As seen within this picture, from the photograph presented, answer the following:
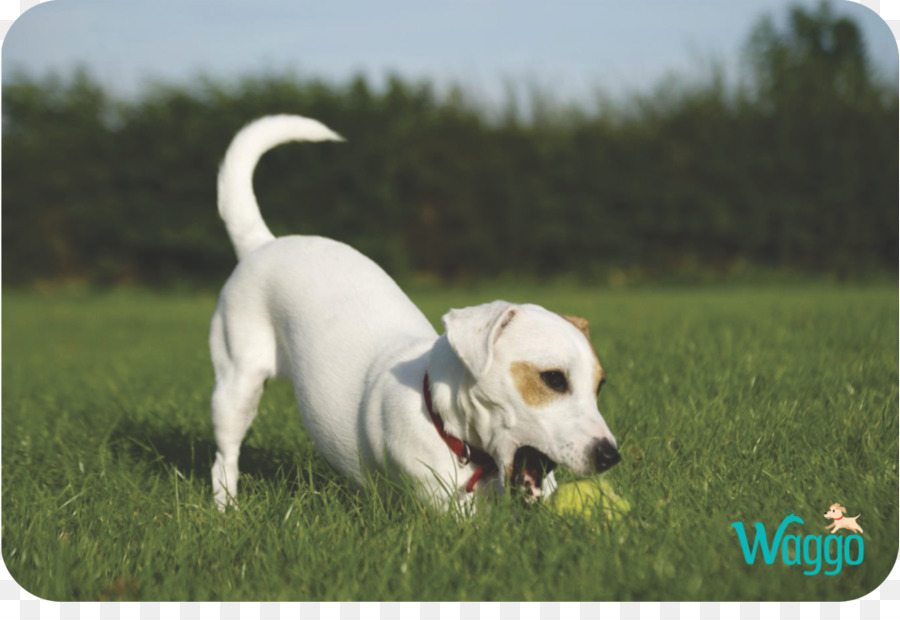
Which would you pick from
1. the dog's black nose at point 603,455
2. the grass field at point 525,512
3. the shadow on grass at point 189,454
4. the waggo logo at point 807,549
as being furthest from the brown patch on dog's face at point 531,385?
the shadow on grass at point 189,454

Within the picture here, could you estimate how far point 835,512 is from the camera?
2.99m

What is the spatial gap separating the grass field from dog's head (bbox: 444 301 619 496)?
231mm

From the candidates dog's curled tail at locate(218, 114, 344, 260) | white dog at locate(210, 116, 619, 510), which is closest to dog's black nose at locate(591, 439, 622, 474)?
white dog at locate(210, 116, 619, 510)

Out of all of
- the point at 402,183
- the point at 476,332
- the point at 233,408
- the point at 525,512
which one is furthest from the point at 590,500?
the point at 402,183

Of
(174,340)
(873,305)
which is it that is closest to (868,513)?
(873,305)

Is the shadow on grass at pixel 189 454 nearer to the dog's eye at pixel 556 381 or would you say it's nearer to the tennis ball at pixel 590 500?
the tennis ball at pixel 590 500

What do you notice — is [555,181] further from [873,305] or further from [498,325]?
[498,325]

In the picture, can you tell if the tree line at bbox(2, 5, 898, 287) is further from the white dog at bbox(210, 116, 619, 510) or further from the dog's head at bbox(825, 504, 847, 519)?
the dog's head at bbox(825, 504, 847, 519)

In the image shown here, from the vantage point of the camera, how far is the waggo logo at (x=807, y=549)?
2.73 metres

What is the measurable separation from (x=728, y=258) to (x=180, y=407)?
358 inches

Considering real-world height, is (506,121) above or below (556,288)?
above

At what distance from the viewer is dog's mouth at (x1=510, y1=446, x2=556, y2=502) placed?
10.7ft

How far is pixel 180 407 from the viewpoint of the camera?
585 centimetres

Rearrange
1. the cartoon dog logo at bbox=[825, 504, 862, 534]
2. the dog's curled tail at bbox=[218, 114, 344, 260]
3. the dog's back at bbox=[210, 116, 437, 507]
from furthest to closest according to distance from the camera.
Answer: the dog's curled tail at bbox=[218, 114, 344, 260]
the dog's back at bbox=[210, 116, 437, 507]
the cartoon dog logo at bbox=[825, 504, 862, 534]
